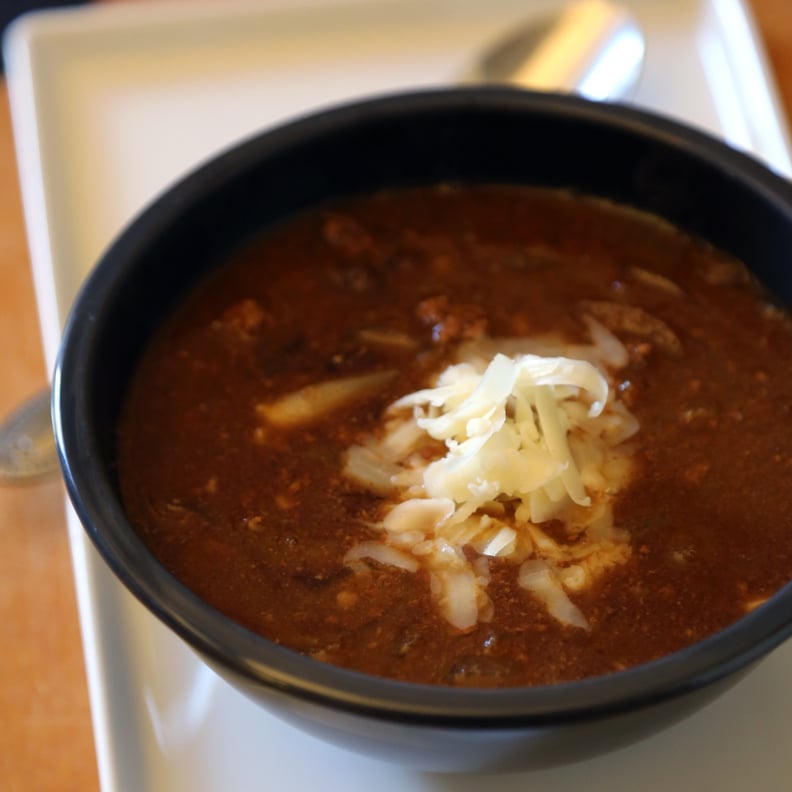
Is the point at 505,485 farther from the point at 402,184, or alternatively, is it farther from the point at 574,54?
the point at 574,54

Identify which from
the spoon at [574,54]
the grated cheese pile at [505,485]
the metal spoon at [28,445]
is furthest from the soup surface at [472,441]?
the spoon at [574,54]

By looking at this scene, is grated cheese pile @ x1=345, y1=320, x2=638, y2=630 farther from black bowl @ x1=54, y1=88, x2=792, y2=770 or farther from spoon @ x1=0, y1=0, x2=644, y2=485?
spoon @ x1=0, y1=0, x2=644, y2=485

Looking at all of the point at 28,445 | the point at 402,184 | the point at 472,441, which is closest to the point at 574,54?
the point at 402,184

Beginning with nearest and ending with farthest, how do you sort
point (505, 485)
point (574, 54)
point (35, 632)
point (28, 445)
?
1. point (505, 485)
2. point (35, 632)
3. point (28, 445)
4. point (574, 54)

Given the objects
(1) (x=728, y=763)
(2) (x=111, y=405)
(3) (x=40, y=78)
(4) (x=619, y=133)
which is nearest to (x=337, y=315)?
Result: (2) (x=111, y=405)

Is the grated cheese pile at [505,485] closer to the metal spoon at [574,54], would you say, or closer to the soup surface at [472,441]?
the soup surface at [472,441]

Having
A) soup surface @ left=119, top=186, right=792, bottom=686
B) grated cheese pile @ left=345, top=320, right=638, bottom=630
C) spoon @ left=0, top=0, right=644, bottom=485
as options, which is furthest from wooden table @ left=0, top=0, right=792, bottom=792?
spoon @ left=0, top=0, right=644, bottom=485
